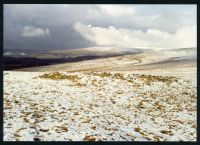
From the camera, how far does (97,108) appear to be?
21609mm

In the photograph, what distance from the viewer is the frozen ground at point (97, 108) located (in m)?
16.2

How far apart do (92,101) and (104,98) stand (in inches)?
72.1

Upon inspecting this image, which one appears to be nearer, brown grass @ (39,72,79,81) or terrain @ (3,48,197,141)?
terrain @ (3,48,197,141)

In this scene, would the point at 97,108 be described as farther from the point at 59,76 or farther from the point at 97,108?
the point at 59,76

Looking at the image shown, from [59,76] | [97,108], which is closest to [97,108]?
[97,108]

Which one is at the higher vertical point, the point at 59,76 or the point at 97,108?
the point at 59,76

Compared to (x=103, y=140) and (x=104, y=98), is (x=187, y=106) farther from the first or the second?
(x=103, y=140)

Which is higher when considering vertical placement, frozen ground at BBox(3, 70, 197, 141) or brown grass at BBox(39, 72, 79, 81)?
brown grass at BBox(39, 72, 79, 81)

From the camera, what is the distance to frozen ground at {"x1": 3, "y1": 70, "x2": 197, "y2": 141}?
16.2 metres

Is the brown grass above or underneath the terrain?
above

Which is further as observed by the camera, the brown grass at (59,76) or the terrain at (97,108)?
the brown grass at (59,76)

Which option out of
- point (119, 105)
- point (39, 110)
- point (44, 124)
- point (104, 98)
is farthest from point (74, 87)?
point (44, 124)

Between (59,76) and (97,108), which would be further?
(59,76)

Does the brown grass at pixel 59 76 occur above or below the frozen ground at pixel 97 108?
above
